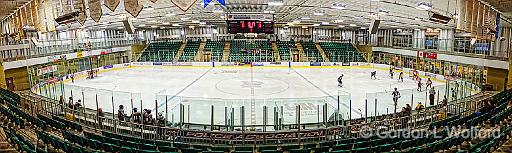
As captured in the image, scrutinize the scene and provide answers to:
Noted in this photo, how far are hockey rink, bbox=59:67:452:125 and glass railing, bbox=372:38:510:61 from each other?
2.88 metres

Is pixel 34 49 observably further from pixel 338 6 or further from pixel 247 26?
pixel 338 6

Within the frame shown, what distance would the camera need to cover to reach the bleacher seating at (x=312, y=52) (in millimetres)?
38188

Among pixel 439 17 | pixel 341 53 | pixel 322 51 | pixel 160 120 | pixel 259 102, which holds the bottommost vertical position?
pixel 160 120

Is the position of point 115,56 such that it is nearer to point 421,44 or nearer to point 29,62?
point 29,62

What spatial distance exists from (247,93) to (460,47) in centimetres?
1646

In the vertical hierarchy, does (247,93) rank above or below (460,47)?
below

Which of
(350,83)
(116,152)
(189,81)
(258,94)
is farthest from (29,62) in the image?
(350,83)

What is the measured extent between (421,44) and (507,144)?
24261mm

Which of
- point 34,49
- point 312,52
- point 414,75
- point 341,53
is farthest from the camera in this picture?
point 312,52

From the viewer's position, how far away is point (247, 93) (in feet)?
69.4

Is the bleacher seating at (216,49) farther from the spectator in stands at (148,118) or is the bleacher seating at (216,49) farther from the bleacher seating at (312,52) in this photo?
the spectator in stands at (148,118)

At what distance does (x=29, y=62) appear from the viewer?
82.7 feet

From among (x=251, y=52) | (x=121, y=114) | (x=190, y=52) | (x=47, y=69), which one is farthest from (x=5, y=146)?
(x=190, y=52)

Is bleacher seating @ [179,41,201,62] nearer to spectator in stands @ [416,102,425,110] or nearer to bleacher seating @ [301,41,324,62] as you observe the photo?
bleacher seating @ [301,41,324,62]
